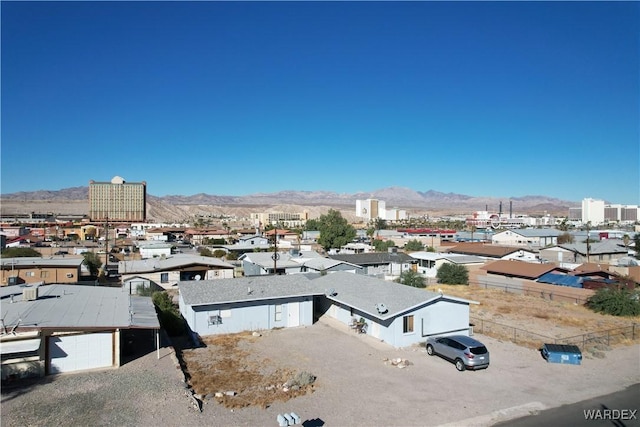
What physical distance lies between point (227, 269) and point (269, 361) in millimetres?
21307

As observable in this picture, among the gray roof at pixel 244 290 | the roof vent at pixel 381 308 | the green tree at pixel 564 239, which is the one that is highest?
the gray roof at pixel 244 290

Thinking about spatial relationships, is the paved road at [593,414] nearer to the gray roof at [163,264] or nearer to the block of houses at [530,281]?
the block of houses at [530,281]

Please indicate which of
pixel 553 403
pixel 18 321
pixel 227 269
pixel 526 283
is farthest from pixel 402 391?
pixel 526 283

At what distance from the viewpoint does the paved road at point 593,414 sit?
1288cm

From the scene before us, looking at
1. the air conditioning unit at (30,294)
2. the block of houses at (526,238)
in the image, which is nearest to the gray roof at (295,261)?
the air conditioning unit at (30,294)

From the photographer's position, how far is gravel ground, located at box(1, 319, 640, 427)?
1247 centimetres

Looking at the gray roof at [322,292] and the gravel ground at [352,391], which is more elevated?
the gray roof at [322,292]

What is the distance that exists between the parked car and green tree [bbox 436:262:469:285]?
22961 millimetres

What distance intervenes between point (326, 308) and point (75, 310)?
1333cm

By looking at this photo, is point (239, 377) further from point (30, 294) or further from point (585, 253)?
point (585, 253)

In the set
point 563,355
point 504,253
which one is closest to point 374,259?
point 504,253

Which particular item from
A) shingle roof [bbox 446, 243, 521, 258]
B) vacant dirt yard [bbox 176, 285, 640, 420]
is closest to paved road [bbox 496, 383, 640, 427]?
vacant dirt yard [bbox 176, 285, 640, 420]

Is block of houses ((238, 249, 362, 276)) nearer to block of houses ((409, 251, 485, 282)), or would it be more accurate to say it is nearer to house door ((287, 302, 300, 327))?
block of houses ((409, 251, 485, 282))

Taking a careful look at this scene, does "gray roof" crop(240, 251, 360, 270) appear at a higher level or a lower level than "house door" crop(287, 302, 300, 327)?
higher
